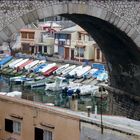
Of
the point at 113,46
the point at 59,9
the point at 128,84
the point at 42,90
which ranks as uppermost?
the point at 59,9

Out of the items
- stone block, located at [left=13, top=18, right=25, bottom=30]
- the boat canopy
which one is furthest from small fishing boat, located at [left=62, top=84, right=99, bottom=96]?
stone block, located at [left=13, top=18, right=25, bottom=30]

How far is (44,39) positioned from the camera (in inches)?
1574

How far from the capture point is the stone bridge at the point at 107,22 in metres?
10.4

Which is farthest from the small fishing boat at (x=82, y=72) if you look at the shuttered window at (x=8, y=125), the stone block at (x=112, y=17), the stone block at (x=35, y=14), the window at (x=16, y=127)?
the stone block at (x=35, y=14)

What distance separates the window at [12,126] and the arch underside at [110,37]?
2545 mm

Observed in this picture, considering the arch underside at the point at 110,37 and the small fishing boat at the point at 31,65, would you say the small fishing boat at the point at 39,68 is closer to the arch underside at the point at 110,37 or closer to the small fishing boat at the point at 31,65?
the small fishing boat at the point at 31,65

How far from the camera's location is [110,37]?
44.2 feet

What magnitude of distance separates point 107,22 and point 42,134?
3.01 m

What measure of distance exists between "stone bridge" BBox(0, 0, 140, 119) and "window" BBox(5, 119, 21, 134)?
2449 mm

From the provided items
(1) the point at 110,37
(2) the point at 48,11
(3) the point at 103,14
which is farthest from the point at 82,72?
(2) the point at 48,11

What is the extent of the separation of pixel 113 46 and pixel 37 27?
Result: 29086 mm

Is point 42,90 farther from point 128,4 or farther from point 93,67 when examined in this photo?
point 128,4

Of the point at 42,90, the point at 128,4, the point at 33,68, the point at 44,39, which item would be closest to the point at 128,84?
the point at 128,4

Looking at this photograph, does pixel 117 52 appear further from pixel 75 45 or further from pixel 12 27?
pixel 75 45
